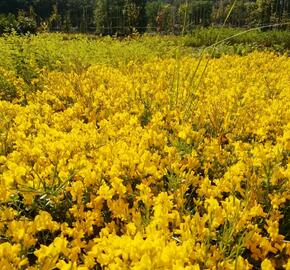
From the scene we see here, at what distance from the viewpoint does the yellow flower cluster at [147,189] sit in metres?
1.81

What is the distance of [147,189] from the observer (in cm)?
229

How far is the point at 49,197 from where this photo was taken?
2.31 m

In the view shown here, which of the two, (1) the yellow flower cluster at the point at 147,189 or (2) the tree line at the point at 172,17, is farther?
(2) the tree line at the point at 172,17

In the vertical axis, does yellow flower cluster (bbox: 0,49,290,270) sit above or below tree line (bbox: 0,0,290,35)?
below

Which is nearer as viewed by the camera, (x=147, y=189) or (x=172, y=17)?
(x=147, y=189)

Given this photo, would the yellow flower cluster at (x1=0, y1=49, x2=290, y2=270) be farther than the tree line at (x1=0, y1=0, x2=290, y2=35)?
No

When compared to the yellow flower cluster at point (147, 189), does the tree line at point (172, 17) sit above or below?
above

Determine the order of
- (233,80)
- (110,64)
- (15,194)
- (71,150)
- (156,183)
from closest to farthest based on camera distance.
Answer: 1. (15,194)
2. (156,183)
3. (71,150)
4. (233,80)
5. (110,64)

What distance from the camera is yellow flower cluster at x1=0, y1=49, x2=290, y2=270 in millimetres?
1808

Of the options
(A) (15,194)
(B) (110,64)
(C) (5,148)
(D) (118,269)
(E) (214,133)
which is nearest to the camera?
(D) (118,269)

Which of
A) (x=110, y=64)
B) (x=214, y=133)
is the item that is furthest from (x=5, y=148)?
(x=110, y=64)

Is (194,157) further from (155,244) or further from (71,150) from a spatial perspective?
(155,244)

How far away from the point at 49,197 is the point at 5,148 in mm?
964

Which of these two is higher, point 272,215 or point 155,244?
point 155,244
